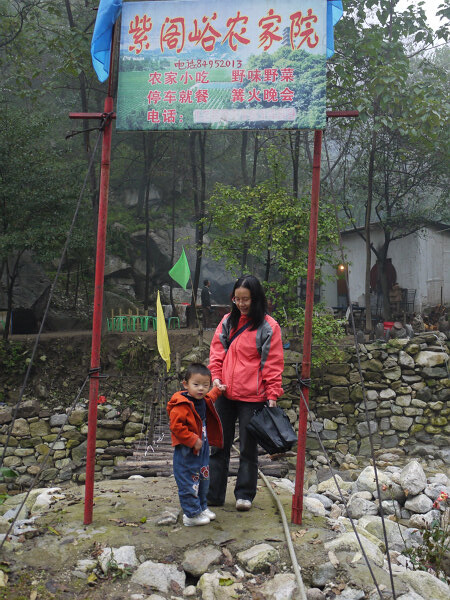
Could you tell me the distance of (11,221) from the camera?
13.3 m

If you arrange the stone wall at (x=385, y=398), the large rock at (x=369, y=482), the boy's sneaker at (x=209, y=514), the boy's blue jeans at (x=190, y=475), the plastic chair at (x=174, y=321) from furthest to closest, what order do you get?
1. the plastic chair at (x=174, y=321)
2. the stone wall at (x=385, y=398)
3. the large rock at (x=369, y=482)
4. the boy's sneaker at (x=209, y=514)
5. the boy's blue jeans at (x=190, y=475)

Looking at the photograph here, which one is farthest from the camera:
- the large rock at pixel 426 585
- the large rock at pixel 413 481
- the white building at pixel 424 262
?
the white building at pixel 424 262

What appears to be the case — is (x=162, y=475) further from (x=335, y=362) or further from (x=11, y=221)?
(x=11, y=221)

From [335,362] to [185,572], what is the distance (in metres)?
10.0

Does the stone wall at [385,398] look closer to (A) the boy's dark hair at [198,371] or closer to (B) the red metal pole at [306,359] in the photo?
(B) the red metal pole at [306,359]

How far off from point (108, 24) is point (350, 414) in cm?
1067

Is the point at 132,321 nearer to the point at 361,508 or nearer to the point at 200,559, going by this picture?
the point at 361,508

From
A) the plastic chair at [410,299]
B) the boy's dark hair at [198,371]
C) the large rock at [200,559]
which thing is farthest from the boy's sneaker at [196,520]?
the plastic chair at [410,299]

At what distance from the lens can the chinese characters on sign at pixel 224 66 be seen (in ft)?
13.1

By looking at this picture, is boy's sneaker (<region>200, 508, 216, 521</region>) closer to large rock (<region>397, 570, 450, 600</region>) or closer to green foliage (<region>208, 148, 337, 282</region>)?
large rock (<region>397, 570, 450, 600</region>)

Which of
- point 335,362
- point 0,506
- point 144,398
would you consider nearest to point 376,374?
point 335,362

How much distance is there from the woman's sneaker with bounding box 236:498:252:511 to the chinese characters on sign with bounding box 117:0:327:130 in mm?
2836

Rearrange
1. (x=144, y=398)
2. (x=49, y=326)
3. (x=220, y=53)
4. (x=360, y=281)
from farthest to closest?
1. (x=360, y=281)
2. (x=49, y=326)
3. (x=144, y=398)
4. (x=220, y=53)

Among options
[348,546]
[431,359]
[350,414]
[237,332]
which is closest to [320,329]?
[350,414]
